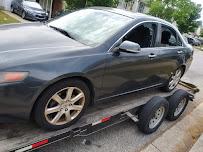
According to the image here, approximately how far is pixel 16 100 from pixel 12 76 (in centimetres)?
25

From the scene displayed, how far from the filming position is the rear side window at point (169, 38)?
16.4 feet

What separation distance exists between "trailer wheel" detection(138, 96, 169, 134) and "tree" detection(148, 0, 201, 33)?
37786 millimetres

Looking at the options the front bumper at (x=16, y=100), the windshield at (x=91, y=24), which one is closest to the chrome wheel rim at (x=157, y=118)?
the windshield at (x=91, y=24)

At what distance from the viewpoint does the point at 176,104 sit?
16.8 feet

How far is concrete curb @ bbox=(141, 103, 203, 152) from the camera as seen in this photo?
14.3 feet

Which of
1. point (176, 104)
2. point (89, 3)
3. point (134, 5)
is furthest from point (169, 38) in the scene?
point (134, 5)

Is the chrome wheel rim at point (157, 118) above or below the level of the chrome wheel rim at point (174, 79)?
below

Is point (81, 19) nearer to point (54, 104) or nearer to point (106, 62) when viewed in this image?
point (106, 62)

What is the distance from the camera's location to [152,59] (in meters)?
4.55

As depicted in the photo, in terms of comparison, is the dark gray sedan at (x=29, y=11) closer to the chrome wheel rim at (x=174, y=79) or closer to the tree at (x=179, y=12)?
the chrome wheel rim at (x=174, y=79)

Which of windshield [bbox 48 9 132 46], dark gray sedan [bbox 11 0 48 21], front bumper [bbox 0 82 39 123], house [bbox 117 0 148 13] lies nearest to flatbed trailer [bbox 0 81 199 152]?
front bumper [bbox 0 82 39 123]

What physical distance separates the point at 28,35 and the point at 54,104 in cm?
98

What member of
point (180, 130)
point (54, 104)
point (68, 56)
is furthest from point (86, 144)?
point (180, 130)

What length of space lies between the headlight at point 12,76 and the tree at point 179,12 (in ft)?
131
